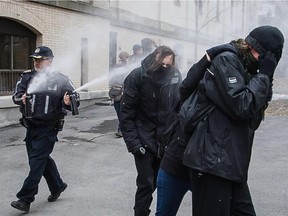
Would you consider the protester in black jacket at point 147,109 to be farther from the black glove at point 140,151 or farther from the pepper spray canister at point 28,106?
the pepper spray canister at point 28,106

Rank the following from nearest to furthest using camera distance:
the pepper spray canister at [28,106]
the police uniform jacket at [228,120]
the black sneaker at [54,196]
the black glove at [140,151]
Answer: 1. the police uniform jacket at [228,120]
2. the black glove at [140,151]
3. the pepper spray canister at [28,106]
4. the black sneaker at [54,196]

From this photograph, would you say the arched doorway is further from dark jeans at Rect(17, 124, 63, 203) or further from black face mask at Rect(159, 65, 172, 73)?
black face mask at Rect(159, 65, 172, 73)

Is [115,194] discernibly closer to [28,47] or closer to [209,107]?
[209,107]

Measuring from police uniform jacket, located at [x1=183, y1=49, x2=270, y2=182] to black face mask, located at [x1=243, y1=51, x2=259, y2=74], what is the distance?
52mm

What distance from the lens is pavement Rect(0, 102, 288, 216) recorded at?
4.79 metres

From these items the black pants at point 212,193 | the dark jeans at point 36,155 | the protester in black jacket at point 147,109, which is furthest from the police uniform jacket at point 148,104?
the dark jeans at point 36,155

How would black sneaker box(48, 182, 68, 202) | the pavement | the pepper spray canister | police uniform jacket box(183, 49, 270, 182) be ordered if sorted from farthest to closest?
1. black sneaker box(48, 182, 68, 202)
2. the pavement
3. the pepper spray canister
4. police uniform jacket box(183, 49, 270, 182)

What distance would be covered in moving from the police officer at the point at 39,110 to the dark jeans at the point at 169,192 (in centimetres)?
174

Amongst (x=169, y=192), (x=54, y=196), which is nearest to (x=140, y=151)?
(x=169, y=192)

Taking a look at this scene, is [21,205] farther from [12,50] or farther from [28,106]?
[12,50]

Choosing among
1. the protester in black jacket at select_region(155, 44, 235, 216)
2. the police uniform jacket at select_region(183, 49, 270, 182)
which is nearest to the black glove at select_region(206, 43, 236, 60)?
the police uniform jacket at select_region(183, 49, 270, 182)

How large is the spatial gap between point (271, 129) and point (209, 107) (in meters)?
7.50

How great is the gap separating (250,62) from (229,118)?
1.24 ft

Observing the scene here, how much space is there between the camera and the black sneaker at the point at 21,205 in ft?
14.8
